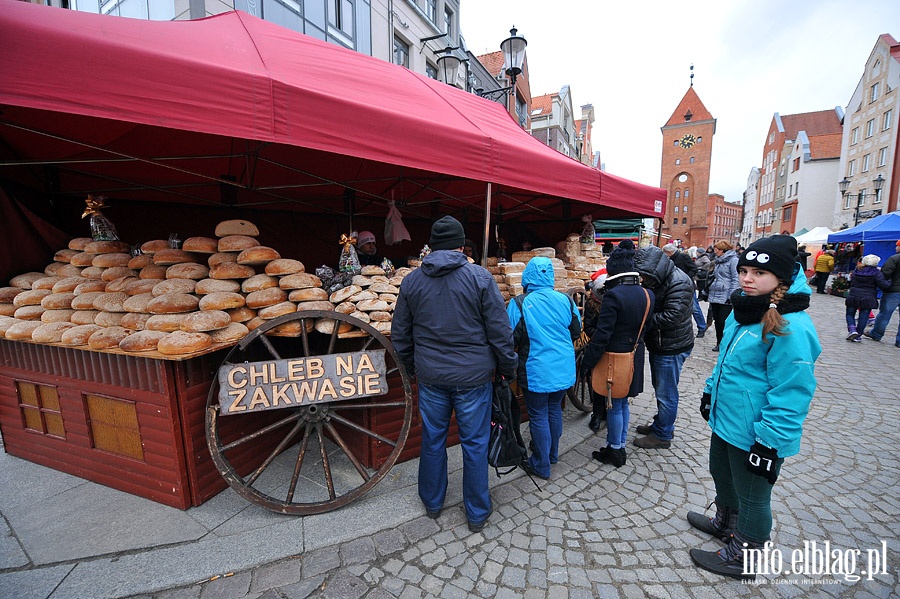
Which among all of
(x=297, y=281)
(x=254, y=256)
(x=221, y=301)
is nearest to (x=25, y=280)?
(x=221, y=301)

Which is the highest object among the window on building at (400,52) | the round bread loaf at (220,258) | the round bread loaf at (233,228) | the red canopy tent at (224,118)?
the window on building at (400,52)

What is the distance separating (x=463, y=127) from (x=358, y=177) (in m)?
2.39

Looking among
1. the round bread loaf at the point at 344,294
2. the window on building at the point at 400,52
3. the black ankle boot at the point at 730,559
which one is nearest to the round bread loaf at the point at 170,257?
the round bread loaf at the point at 344,294

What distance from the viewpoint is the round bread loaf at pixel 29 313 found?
2.95 metres

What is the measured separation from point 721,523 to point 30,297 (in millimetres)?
5466

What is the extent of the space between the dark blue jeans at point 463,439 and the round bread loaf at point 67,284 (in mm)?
2926

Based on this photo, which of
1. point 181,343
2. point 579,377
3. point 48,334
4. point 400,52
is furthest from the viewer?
point 400,52

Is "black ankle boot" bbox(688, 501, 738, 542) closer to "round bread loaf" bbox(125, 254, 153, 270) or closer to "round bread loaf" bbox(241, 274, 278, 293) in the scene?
"round bread loaf" bbox(241, 274, 278, 293)

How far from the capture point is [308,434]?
2.78m

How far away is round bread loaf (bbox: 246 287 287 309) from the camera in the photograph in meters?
2.84

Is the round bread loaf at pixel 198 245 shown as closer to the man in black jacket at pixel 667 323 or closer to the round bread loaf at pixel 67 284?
the round bread loaf at pixel 67 284

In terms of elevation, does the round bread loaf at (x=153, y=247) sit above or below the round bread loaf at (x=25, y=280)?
above

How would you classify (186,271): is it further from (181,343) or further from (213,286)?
(181,343)

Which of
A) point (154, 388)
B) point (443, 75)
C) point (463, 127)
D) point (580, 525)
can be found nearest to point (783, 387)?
point (580, 525)
